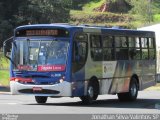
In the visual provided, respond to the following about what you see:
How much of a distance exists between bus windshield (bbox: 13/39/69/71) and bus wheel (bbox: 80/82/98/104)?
65.0 inches

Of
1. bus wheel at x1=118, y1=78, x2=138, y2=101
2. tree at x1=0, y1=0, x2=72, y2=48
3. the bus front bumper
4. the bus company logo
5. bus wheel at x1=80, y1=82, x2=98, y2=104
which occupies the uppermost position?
tree at x1=0, y1=0, x2=72, y2=48

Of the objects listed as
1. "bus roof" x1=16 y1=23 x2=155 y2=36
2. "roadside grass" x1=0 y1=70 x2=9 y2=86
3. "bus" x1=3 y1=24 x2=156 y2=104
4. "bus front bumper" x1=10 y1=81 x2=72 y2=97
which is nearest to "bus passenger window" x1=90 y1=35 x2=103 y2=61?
"bus" x1=3 y1=24 x2=156 y2=104

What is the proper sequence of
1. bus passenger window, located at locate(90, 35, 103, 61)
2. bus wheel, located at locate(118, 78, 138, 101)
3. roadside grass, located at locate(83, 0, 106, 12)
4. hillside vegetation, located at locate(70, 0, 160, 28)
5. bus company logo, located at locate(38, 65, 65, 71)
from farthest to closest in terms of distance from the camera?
roadside grass, located at locate(83, 0, 106, 12) < hillside vegetation, located at locate(70, 0, 160, 28) < bus wheel, located at locate(118, 78, 138, 101) < bus passenger window, located at locate(90, 35, 103, 61) < bus company logo, located at locate(38, 65, 65, 71)

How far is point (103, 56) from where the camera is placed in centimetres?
2511

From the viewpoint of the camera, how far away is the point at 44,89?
23.0 m

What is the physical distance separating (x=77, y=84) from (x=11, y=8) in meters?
Result: 25.6

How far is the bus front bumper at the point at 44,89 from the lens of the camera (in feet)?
74.5

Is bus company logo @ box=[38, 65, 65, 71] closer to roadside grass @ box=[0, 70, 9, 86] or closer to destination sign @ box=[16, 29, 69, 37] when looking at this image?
destination sign @ box=[16, 29, 69, 37]

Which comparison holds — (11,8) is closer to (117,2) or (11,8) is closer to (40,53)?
(40,53)

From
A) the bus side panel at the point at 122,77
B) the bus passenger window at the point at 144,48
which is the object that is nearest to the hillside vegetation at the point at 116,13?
the bus passenger window at the point at 144,48

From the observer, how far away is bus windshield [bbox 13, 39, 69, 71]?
23.0 metres

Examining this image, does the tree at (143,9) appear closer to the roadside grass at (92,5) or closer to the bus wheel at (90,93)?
the roadside grass at (92,5)

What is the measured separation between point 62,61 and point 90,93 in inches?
75.4

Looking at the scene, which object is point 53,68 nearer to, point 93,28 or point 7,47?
point 93,28
